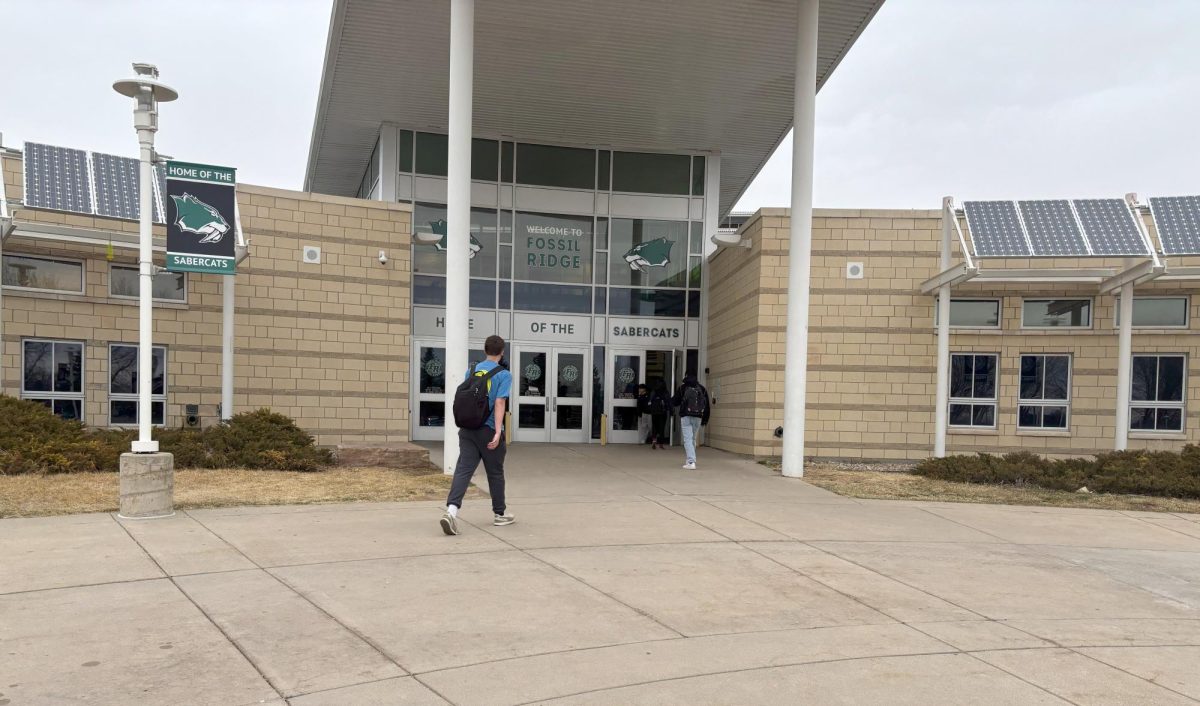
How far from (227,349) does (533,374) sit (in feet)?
22.0

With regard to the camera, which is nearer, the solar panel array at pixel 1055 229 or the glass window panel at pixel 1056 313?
the solar panel array at pixel 1055 229

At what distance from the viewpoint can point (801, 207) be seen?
1376 centimetres

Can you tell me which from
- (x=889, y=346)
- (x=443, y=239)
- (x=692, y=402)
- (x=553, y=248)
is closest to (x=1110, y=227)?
(x=889, y=346)

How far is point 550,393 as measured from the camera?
1922 centimetres

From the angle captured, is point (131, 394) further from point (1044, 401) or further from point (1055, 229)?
point (1044, 401)

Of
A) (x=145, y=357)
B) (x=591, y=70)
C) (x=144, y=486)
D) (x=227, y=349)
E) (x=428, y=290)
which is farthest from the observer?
(x=428, y=290)

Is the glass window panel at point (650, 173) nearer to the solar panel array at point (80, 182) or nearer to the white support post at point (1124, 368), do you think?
the white support post at point (1124, 368)

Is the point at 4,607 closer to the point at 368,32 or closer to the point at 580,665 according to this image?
the point at 580,665

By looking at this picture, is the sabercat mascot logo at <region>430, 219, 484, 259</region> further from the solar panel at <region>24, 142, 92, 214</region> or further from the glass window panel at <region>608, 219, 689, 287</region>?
the solar panel at <region>24, 142, 92, 214</region>

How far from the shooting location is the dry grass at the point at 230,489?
8.79 meters

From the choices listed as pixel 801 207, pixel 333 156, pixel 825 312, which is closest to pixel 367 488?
pixel 801 207

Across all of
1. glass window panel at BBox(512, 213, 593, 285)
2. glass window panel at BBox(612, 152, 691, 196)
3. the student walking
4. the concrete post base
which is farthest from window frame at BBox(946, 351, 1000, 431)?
the concrete post base

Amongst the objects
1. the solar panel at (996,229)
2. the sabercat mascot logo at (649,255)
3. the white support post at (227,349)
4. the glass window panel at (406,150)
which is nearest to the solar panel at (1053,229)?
the solar panel at (996,229)

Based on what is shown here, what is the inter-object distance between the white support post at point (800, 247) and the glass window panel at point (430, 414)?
7.95 metres
